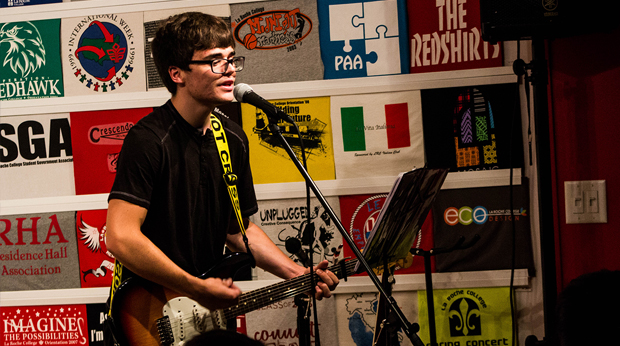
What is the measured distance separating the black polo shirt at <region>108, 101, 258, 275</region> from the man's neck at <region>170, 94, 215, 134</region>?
19 mm

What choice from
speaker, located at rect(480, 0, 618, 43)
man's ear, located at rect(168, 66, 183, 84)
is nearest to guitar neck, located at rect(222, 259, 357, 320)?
man's ear, located at rect(168, 66, 183, 84)

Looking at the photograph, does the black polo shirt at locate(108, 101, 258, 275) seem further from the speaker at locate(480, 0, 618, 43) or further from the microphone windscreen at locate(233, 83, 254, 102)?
the speaker at locate(480, 0, 618, 43)

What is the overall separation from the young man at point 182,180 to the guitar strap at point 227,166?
0.07 feet

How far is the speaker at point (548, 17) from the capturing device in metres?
1.99

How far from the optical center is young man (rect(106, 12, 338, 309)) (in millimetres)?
1654

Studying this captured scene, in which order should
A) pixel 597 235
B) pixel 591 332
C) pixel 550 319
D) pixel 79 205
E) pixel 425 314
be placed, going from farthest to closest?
pixel 79 205 → pixel 425 314 → pixel 597 235 → pixel 550 319 → pixel 591 332

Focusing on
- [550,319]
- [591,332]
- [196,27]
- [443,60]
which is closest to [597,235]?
[550,319]

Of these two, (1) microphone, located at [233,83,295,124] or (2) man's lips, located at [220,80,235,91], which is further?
(2) man's lips, located at [220,80,235,91]

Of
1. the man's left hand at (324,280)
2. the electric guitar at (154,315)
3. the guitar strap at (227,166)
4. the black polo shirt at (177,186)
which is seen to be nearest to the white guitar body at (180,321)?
the electric guitar at (154,315)

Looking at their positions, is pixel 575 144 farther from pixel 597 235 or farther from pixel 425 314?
pixel 425 314

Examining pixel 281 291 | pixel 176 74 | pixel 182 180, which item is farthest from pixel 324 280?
pixel 176 74

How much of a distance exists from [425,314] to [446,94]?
1.21m

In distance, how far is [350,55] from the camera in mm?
2660

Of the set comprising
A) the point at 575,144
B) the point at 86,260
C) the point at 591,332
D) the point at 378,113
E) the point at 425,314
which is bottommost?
the point at 425,314
